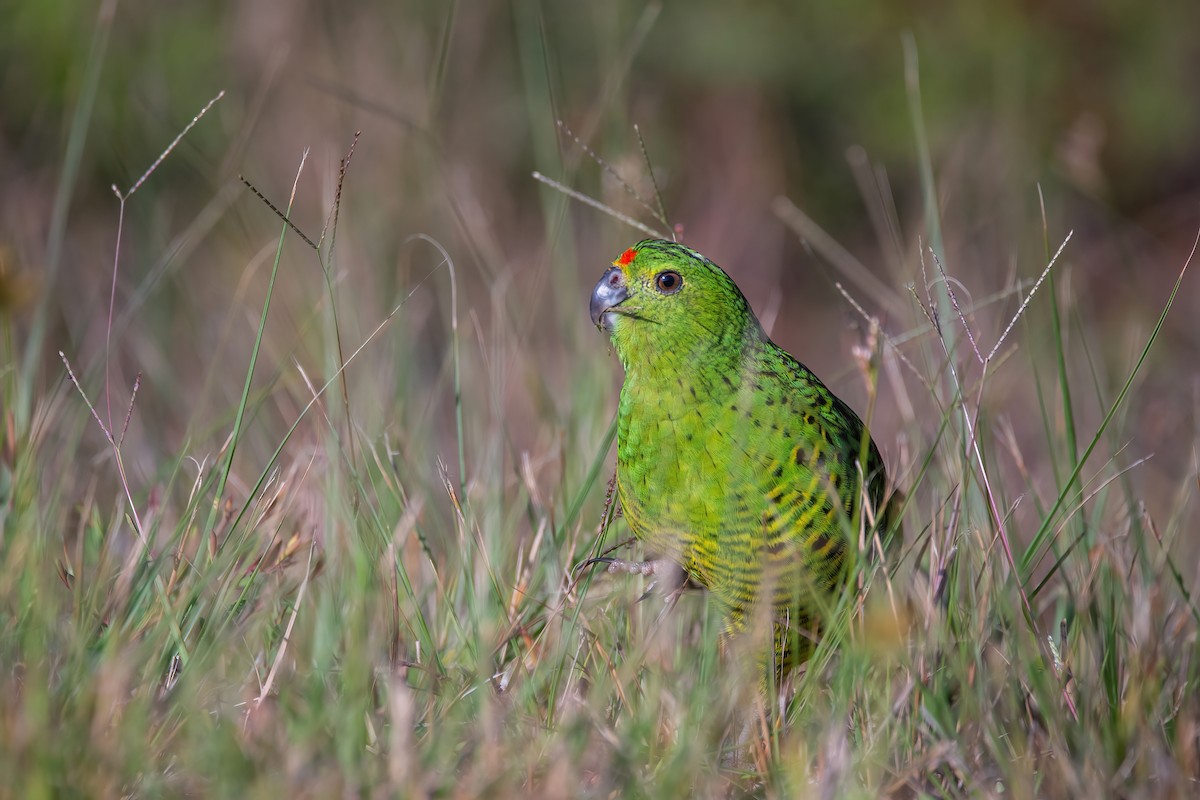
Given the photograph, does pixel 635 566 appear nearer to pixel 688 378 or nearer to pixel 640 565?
pixel 640 565

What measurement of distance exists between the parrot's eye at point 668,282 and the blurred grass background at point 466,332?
1.57ft

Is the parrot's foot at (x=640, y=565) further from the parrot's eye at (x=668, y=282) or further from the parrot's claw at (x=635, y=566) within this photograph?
the parrot's eye at (x=668, y=282)

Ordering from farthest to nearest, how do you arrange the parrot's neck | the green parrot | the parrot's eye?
the parrot's eye, the parrot's neck, the green parrot

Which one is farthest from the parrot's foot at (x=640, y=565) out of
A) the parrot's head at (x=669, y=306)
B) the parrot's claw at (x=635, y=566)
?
the parrot's head at (x=669, y=306)

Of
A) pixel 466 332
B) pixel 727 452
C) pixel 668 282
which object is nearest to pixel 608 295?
pixel 668 282

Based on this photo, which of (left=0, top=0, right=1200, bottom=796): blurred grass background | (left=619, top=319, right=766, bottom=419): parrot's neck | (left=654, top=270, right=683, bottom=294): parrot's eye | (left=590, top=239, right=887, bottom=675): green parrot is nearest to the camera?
(left=0, top=0, right=1200, bottom=796): blurred grass background

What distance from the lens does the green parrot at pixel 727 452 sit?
262 centimetres

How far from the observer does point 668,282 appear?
289cm

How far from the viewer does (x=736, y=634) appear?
2.82 m

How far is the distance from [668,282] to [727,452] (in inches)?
18.4

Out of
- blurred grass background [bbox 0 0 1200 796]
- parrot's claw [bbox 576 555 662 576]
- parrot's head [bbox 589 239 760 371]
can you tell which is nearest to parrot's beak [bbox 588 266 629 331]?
parrot's head [bbox 589 239 760 371]

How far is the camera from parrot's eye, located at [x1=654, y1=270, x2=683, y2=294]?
288 centimetres

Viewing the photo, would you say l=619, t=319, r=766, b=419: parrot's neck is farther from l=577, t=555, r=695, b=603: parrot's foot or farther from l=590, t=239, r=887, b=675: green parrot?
l=577, t=555, r=695, b=603: parrot's foot

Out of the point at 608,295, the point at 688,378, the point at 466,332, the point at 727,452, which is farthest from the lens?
the point at 466,332
